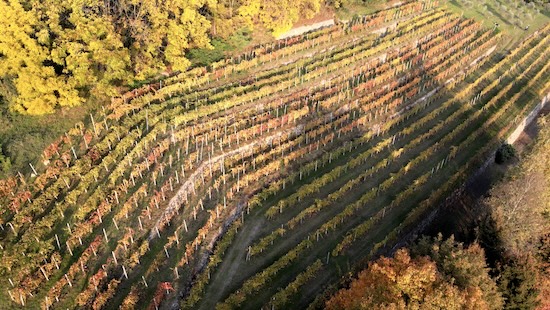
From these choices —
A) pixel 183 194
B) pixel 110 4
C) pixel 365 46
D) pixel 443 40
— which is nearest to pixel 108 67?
pixel 110 4

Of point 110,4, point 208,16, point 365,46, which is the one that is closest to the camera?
point 110,4

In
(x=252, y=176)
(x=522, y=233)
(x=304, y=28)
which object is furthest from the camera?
(x=304, y=28)

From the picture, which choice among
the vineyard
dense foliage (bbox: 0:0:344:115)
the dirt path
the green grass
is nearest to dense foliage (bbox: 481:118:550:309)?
the vineyard

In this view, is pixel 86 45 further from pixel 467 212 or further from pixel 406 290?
pixel 467 212

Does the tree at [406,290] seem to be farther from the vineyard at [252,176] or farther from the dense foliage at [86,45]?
the dense foliage at [86,45]

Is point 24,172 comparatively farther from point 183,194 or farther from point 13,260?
point 183,194

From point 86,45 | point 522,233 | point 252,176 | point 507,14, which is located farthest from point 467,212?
point 507,14

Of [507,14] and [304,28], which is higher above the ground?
[304,28]

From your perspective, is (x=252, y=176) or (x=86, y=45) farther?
(x=86, y=45)
